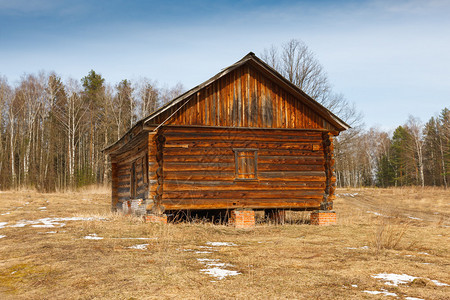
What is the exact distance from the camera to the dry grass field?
5629mm

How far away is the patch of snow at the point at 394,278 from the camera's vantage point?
6.08 meters

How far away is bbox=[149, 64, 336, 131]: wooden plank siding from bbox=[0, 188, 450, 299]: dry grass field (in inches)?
154

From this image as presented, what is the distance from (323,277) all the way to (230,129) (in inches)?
352

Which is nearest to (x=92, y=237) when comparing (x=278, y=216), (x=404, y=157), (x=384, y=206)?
(x=278, y=216)

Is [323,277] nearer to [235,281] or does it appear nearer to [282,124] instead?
[235,281]

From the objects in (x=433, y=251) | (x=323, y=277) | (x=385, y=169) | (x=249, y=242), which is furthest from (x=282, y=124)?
(x=385, y=169)

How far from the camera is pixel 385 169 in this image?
6378 cm

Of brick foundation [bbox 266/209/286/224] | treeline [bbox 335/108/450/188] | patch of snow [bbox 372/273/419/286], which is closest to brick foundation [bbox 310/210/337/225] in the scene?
brick foundation [bbox 266/209/286/224]

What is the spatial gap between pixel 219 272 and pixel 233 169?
8.18 m

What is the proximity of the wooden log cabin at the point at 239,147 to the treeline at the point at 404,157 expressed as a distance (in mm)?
36741

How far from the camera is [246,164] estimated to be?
583 inches

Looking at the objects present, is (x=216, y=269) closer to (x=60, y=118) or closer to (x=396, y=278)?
(x=396, y=278)

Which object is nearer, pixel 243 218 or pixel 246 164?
pixel 243 218

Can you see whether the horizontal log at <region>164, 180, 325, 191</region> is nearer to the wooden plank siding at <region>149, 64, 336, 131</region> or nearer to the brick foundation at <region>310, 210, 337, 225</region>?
the brick foundation at <region>310, 210, 337, 225</region>
